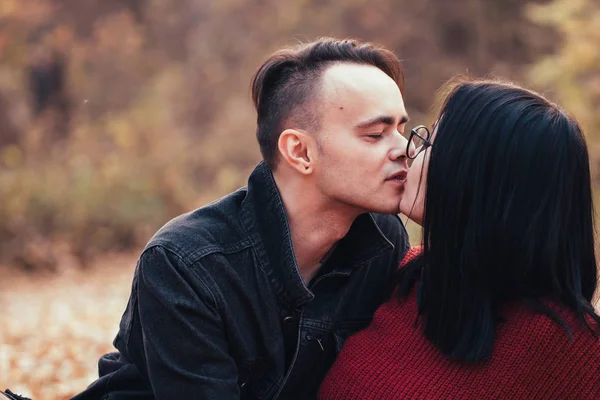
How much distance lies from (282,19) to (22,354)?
1083 centimetres

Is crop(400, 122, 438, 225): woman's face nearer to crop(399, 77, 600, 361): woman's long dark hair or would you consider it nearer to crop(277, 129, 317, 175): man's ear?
crop(399, 77, 600, 361): woman's long dark hair

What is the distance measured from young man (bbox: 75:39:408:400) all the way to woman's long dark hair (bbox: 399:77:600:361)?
305mm

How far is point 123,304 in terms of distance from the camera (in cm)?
771

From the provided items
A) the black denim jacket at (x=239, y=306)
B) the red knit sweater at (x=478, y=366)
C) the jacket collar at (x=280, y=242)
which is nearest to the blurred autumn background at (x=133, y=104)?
the black denim jacket at (x=239, y=306)

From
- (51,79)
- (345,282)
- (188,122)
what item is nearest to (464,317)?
(345,282)

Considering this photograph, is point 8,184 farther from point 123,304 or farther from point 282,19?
point 282,19

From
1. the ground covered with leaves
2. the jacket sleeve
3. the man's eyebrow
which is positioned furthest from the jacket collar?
the ground covered with leaves

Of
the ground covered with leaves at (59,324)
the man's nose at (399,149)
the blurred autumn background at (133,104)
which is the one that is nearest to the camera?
the man's nose at (399,149)

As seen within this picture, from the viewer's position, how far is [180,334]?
2430 mm

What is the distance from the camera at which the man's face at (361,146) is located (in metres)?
2.79

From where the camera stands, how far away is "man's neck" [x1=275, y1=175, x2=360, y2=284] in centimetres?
286

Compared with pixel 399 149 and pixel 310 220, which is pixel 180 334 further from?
pixel 399 149

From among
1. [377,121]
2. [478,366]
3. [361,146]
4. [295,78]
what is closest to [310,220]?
[361,146]

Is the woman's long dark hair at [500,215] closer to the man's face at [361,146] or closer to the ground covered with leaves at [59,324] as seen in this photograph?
the man's face at [361,146]
